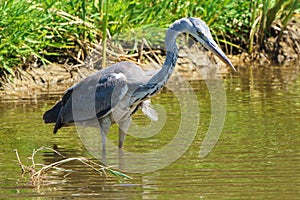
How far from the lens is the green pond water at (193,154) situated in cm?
611

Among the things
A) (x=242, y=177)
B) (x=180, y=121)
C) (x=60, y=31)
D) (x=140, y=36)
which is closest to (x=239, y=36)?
(x=140, y=36)

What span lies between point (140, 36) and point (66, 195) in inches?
247

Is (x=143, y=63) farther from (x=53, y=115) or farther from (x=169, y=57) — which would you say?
(x=169, y=57)

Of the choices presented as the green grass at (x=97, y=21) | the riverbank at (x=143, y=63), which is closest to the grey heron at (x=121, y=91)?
the green grass at (x=97, y=21)

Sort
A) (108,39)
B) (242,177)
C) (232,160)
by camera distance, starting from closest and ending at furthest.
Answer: (242,177) → (232,160) → (108,39)

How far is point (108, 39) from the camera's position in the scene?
12.0m

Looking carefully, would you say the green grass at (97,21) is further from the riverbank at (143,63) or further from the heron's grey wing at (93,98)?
the heron's grey wing at (93,98)

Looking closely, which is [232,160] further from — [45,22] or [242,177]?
[45,22]

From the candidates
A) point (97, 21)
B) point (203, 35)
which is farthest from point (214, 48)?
point (97, 21)

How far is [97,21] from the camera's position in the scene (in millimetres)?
11977

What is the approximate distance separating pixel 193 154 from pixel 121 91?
1.02 m

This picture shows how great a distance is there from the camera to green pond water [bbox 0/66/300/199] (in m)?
6.11

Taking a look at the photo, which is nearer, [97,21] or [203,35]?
[203,35]

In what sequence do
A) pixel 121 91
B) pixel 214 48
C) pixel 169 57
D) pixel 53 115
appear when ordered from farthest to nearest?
pixel 53 115 → pixel 121 91 → pixel 169 57 → pixel 214 48
